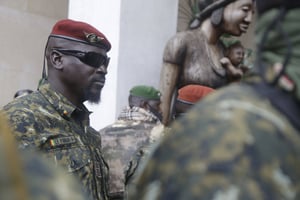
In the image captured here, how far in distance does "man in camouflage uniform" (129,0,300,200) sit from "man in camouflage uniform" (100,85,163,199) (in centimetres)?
273

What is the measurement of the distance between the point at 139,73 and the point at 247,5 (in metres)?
1.03

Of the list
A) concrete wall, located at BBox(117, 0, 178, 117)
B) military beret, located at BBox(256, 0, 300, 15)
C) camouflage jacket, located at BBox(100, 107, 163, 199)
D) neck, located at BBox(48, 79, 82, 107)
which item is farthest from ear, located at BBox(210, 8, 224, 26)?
military beret, located at BBox(256, 0, 300, 15)

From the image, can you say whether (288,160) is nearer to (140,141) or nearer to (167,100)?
(140,141)

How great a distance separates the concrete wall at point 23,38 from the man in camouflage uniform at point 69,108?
337 cm

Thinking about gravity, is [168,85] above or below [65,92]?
below

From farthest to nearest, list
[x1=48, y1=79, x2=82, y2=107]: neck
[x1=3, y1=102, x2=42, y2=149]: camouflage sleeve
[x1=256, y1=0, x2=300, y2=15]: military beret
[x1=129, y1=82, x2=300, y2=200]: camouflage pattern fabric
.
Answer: [x1=48, y1=79, x2=82, y2=107]: neck < [x1=3, y1=102, x2=42, y2=149]: camouflage sleeve < [x1=256, y1=0, x2=300, y2=15]: military beret < [x1=129, y1=82, x2=300, y2=200]: camouflage pattern fabric

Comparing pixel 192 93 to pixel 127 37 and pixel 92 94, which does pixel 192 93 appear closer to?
pixel 127 37

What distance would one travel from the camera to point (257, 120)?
148cm

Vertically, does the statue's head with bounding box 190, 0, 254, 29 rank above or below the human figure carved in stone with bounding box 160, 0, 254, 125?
above

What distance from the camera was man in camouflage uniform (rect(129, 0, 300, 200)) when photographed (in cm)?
142

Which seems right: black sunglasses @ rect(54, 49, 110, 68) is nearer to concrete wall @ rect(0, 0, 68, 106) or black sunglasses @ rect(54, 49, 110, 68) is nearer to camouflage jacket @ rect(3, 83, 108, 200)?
camouflage jacket @ rect(3, 83, 108, 200)

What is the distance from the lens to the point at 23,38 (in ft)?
25.3

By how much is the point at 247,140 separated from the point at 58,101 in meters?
2.54

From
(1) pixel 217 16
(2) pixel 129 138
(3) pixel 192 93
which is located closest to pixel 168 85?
(3) pixel 192 93
